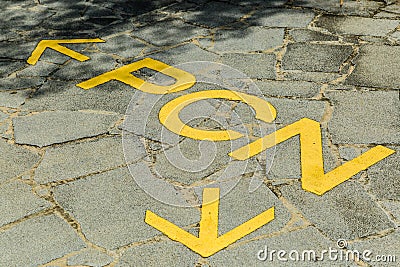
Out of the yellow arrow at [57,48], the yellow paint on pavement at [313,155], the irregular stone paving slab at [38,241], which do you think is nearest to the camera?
the irregular stone paving slab at [38,241]

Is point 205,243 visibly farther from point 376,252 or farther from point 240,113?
point 240,113

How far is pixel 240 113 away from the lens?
4.59m

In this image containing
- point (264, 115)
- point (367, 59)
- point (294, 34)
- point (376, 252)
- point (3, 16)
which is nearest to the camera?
point (376, 252)

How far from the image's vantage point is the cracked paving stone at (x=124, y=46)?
5715mm

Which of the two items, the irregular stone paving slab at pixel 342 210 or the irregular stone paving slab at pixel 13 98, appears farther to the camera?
the irregular stone paving slab at pixel 13 98

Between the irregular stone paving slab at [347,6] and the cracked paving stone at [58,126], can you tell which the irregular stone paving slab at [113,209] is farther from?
the irregular stone paving slab at [347,6]

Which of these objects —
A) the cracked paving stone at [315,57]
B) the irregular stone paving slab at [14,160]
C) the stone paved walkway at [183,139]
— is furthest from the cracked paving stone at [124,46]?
the irregular stone paving slab at [14,160]

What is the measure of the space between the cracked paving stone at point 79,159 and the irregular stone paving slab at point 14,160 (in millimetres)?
94

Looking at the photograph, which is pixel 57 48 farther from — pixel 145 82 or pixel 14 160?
pixel 14 160

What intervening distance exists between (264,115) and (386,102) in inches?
37.5

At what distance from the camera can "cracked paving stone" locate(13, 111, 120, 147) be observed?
174 inches

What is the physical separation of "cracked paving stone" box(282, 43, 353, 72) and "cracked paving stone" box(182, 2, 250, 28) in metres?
0.96

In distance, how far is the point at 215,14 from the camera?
6523 millimetres

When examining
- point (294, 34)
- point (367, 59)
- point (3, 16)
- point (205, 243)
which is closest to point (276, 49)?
point (294, 34)
